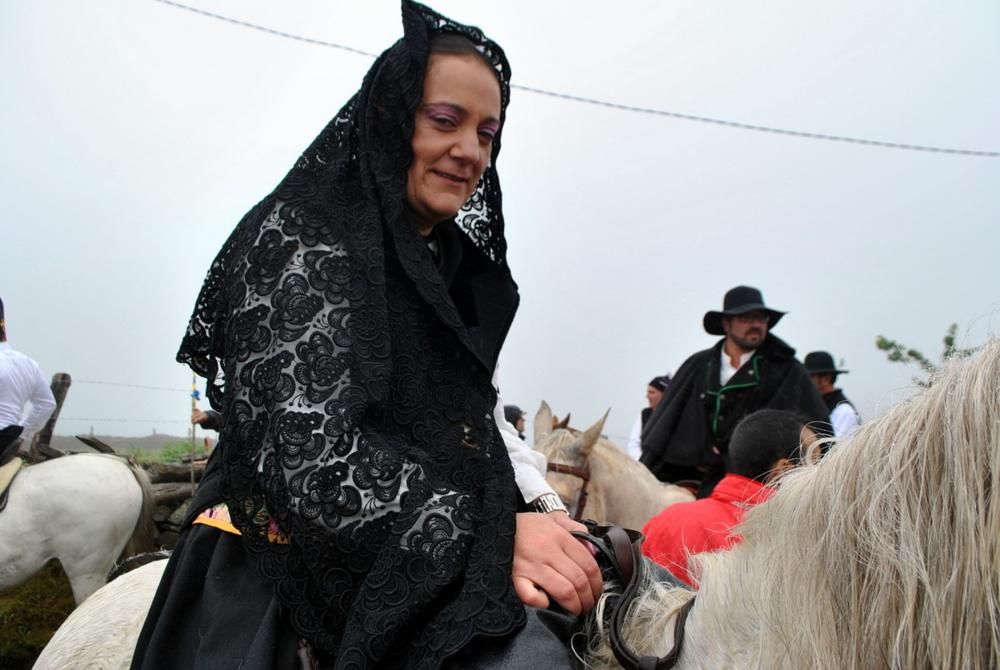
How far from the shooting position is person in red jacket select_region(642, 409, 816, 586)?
3.09 metres

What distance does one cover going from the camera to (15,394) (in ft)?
22.3

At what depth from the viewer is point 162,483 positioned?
31.0ft

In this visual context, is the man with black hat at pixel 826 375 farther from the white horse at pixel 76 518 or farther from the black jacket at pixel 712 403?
the white horse at pixel 76 518

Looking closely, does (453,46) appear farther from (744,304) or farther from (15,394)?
(15,394)

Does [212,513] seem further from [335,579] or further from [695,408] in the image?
[695,408]

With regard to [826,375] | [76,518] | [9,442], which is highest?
[826,375]

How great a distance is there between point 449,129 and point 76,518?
6876 millimetres

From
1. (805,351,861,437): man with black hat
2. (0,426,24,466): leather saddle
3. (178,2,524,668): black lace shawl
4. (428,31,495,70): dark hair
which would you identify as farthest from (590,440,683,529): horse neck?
(0,426,24,466): leather saddle

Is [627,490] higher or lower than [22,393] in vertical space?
higher

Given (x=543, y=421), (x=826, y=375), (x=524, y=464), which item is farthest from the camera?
(x=826, y=375)

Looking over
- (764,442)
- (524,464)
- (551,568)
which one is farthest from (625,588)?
(764,442)

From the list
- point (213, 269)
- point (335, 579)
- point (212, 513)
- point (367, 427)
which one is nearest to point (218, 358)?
point (213, 269)

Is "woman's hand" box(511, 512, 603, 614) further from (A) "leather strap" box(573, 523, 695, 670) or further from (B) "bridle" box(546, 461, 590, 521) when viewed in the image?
(B) "bridle" box(546, 461, 590, 521)

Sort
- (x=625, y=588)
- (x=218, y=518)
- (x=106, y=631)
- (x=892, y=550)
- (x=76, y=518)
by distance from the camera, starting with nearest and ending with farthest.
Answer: (x=892, y=550) → (x=625, y=588) → (x=218, y=518) → (x=106, y=631) → (x=76, y=518)
